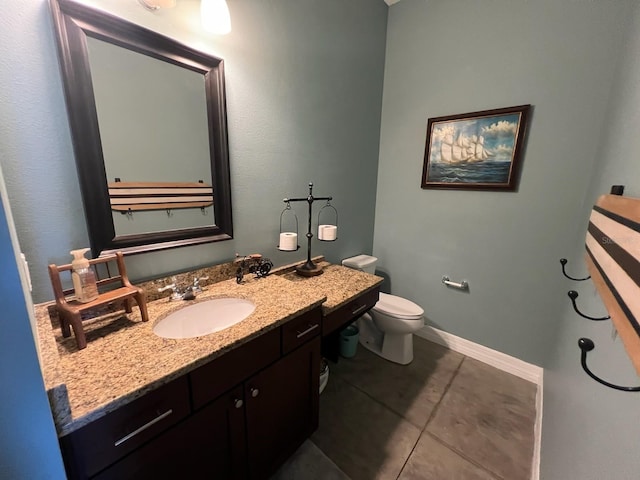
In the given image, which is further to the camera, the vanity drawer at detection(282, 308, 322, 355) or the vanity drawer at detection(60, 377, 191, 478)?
the vanity drawer at detection(282, 308, 322, 355)

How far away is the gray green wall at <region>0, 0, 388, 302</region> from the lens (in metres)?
0.86

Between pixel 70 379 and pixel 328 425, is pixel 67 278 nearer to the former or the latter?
pixel 70 379

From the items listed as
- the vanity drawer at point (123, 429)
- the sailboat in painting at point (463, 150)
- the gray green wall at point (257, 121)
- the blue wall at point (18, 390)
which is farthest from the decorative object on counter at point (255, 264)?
the sailboat in painting at point (463, 150)

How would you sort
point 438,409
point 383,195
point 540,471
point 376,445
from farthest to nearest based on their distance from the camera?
point 383,195 < point 438,409 < point 376,445 < point 540,471

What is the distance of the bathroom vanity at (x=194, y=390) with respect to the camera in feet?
2.18

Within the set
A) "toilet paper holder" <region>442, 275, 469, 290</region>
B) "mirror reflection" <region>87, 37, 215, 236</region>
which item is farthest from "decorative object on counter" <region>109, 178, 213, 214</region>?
"toilet paper holder" <region>442, 275, 469, 290</region>

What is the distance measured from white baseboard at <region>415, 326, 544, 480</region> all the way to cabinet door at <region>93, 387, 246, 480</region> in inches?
66.7

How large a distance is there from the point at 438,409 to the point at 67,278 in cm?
206

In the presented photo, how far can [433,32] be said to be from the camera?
78.4 inches

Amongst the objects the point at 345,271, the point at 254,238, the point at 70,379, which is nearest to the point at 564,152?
the point at 345,271

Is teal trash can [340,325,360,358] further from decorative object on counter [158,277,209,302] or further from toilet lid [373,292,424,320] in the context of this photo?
decorative object on counter [158,277,209,302]

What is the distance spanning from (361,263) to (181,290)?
1.41m

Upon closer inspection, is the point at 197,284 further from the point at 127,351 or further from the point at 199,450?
the point at 199,450

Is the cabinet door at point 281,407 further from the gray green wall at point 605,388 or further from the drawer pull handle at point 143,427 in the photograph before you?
the gray green wall at point 605,388
